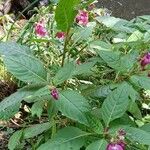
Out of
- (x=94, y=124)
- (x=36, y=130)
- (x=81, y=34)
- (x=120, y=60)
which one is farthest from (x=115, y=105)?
(x=81, y=34)

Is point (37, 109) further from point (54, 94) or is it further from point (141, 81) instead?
point (141, 81)

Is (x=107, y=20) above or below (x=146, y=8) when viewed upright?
above

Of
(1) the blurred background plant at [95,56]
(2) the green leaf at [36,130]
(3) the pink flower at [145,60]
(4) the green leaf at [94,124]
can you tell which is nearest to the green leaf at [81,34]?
(1) the blurred background plant at [95,56]

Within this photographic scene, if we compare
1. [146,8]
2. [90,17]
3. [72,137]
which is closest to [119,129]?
[72,137]

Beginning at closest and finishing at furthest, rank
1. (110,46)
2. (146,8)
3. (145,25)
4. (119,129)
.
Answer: (119,129) < (110,46) < (145,25) < (146,8)

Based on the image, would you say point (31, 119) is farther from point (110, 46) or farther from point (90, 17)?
point (90, 17)

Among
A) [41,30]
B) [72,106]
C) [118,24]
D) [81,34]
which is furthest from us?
[41,30]

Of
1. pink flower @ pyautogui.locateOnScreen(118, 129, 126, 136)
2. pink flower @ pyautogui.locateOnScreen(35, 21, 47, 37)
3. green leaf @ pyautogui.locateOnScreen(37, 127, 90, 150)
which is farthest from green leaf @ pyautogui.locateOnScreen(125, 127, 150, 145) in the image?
pink flower @ pyautogui.locateOnScreen(35, 21, 47, 37)

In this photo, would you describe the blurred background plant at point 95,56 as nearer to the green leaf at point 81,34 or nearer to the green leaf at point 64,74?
the green leaf at point 81,34
